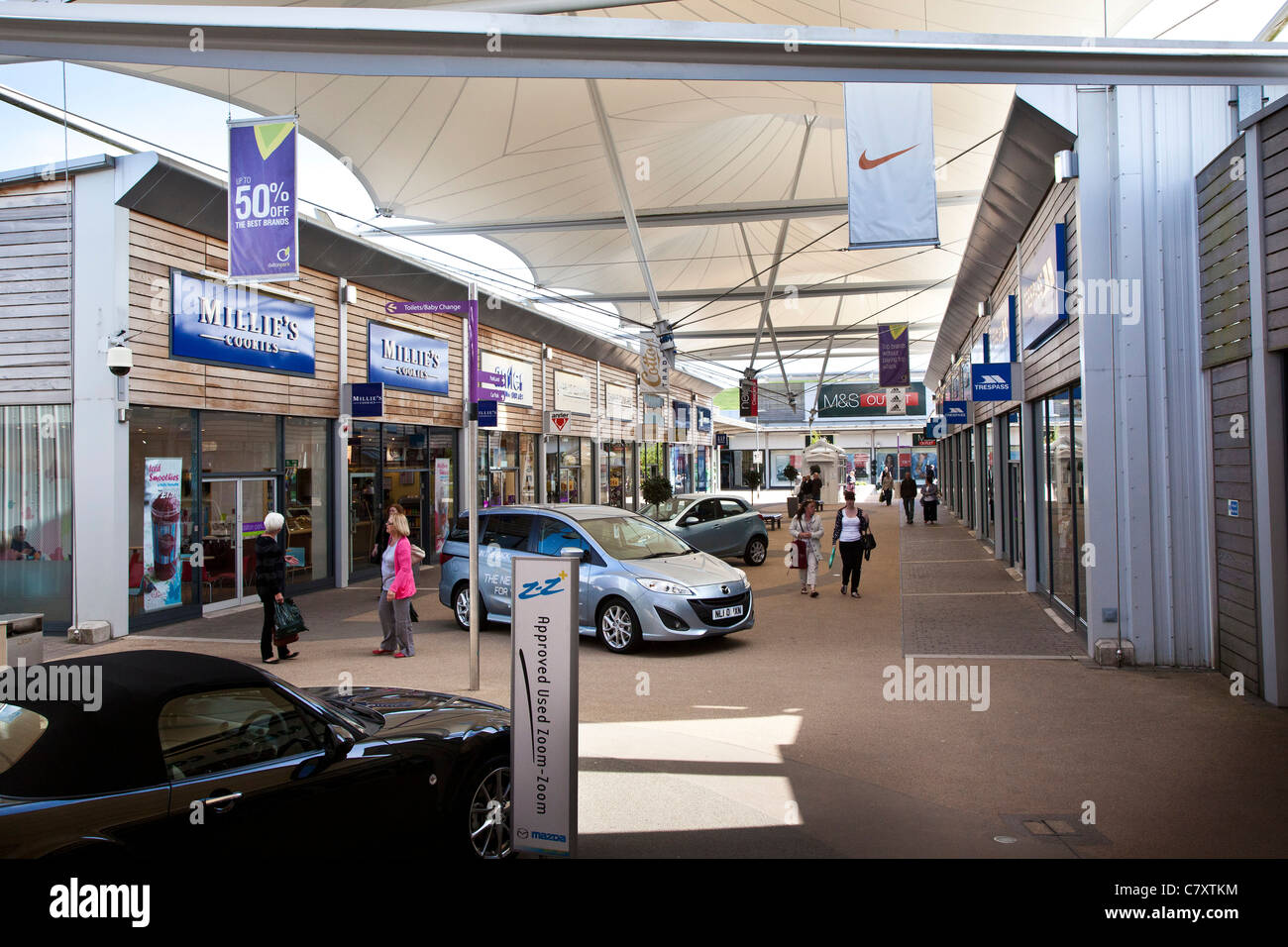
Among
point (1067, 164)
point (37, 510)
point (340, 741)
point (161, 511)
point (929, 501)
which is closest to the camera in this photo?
point (340, 741)

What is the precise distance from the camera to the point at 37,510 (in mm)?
11500

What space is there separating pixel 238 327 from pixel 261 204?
384cm

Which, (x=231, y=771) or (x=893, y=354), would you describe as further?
(x=893, y=354)

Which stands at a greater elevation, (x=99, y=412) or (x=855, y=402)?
(x=855, y=402)

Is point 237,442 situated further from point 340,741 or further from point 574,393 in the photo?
point 574,393

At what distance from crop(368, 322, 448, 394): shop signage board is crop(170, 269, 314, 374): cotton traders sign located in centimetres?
191

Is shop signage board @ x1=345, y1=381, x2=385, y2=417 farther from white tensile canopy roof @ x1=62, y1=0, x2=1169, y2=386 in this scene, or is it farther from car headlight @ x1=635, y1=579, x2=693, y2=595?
car headlight @ x1=635, y1=579, x2=693, y2=595

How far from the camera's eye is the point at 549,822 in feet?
13.9

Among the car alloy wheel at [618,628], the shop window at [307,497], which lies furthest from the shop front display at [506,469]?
the car alloy wheel at [618,628]

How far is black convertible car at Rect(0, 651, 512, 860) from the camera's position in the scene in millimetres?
3119

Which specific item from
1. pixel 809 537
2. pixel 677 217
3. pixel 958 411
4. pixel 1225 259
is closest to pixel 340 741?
pixel 1225 259
